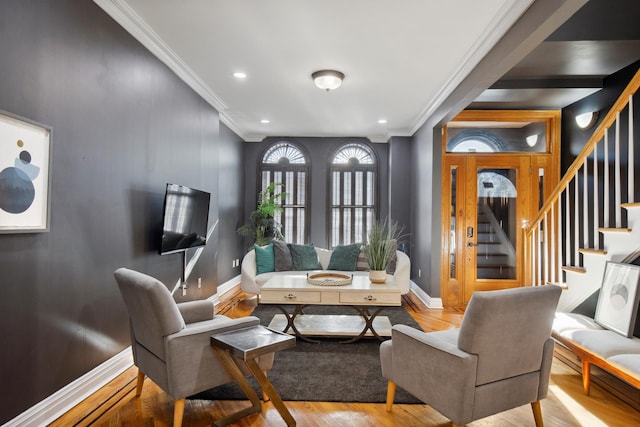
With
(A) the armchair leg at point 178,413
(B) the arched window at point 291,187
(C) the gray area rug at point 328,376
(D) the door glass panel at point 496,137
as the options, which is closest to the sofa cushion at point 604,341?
(C) the gray area rug at point 328,376

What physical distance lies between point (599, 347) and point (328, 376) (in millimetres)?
1891

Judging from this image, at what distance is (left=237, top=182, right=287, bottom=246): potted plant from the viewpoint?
21.8ft

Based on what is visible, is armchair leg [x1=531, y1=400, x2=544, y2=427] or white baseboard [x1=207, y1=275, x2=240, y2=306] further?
white baseboard [x1=207, y1=275, x2=240, y2=306]

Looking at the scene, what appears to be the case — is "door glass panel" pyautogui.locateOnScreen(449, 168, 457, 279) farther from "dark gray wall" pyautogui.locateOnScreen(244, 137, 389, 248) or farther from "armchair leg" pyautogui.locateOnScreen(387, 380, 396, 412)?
"armchair leg" pyautogui.locateOnScreen(387, 380, 396, 412)

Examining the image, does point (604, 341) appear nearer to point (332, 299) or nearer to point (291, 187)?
point (332, 299)

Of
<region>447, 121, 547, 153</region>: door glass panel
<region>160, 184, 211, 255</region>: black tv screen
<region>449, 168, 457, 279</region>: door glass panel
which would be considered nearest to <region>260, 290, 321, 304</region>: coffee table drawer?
<region>160, 184, 211, 255</region>: black tv screen

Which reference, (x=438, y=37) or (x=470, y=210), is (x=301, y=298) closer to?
(x=438, y=37)

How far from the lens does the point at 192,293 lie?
4.38 metres

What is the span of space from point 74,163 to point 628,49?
4.73 meters

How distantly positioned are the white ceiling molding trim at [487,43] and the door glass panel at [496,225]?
4.49 ft

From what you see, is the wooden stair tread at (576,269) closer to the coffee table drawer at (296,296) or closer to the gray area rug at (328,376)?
the gray area rug at (328,376)

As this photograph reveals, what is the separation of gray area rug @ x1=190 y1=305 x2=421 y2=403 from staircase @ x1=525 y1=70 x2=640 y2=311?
194 centimetres

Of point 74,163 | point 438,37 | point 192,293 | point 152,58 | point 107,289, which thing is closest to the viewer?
point 74,163

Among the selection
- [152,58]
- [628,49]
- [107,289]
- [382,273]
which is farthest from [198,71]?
[628,49]
